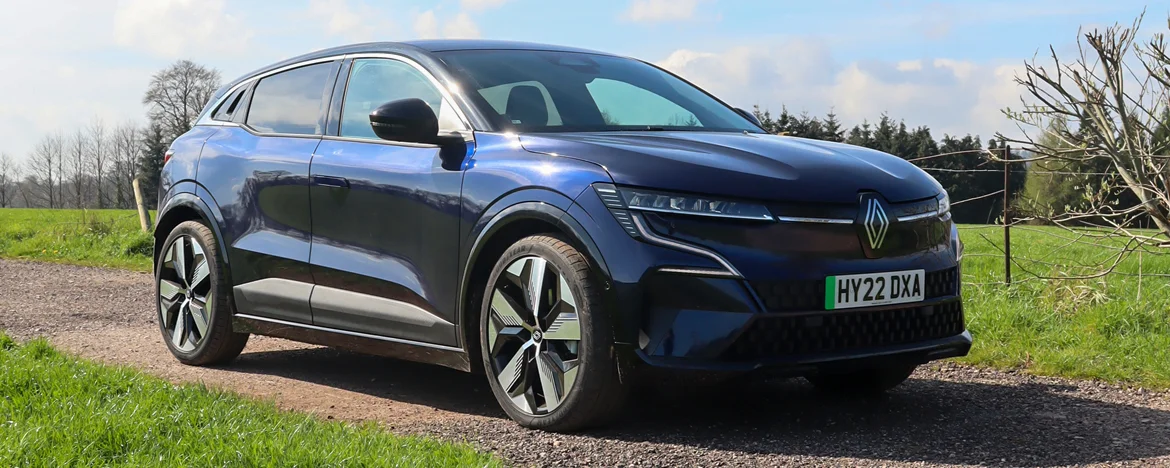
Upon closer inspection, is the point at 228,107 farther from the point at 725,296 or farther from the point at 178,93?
the point at 178,93

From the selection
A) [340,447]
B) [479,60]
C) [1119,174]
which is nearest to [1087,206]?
[1119,174]

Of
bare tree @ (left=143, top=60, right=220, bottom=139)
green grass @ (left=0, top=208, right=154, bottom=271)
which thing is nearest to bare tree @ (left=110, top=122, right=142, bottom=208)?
bare tree @ (left=143, top=60, right=220, bottom=139)

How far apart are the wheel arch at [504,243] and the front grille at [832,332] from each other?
1.88ft

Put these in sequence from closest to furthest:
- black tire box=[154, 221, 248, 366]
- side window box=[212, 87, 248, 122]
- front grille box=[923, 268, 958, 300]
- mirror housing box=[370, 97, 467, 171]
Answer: front grille box=[923, 268, 958, 300] < mirror housing box=[370, 97, 467, 171] < black tire box=[154, 221, 248, 366] < side window box=[212, 87, 248, 122]

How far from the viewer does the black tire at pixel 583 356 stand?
4.21 meters

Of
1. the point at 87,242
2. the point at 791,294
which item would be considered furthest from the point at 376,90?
the point at 87,242

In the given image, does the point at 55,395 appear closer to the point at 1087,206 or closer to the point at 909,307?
the point at 909,307

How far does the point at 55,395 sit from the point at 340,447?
169 cm

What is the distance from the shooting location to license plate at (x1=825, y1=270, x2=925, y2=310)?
13.7 feet

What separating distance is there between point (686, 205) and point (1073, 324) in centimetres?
381

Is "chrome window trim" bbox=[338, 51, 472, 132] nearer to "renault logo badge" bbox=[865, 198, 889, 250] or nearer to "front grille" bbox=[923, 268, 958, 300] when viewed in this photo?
"renault logo badge" bbox=[865, 198, 889, 250]

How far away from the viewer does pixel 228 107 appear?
6.76 metres

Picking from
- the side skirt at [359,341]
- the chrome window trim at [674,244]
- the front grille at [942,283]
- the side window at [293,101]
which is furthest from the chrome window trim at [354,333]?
the front grille at [942,283]

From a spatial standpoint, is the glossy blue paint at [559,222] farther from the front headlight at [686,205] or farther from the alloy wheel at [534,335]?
the alloy wheel at [534,335]
